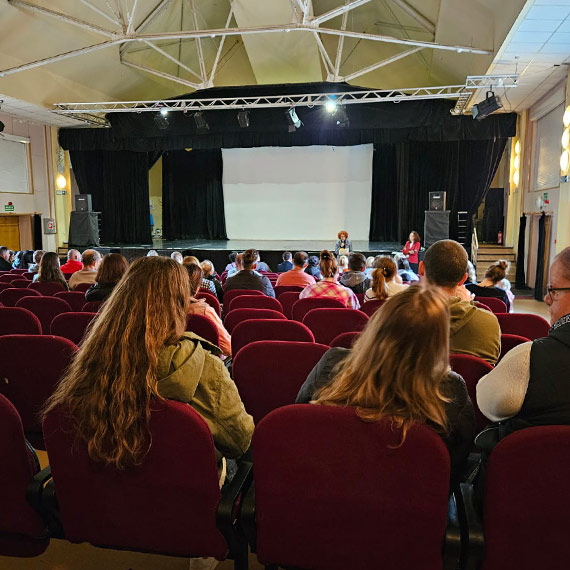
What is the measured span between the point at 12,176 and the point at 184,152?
5.85 meters

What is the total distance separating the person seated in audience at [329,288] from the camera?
171 inches

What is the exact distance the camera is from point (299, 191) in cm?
1545

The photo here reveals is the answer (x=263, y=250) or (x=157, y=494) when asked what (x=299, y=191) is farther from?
(x=157, y=494)

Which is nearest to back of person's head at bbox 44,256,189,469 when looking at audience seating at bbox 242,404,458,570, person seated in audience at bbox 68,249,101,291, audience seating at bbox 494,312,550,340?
audience seating at bbox 242,404,458,570

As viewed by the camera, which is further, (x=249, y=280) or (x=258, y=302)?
(x=249, y=280)

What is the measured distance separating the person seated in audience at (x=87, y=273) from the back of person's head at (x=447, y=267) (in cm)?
382

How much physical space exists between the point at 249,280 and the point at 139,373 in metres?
3.61

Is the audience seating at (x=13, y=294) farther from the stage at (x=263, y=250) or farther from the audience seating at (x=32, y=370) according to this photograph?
the stage at (x=263, y=250)

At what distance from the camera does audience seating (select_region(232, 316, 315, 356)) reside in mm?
2852

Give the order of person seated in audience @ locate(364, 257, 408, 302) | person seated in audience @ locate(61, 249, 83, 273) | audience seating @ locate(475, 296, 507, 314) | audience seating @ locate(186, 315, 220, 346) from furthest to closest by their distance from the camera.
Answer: person seated in audience @ locate(61, 249, 83, 273)
audience seating @ locate(475, 296, 507, 314)
person seated in audience @ locate(364, 257, 408, 302)
audience seating @ locate(186, 315, 220, 346)

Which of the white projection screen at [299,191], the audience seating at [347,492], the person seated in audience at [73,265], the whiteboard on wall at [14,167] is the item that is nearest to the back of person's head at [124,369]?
the audience seating at [347,492]

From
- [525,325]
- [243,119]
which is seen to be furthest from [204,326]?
[243,119]

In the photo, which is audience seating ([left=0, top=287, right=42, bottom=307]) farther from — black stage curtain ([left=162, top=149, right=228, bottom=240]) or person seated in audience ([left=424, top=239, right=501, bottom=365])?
black stage curtain ([left=162, top=149, right=228, bottom=240])

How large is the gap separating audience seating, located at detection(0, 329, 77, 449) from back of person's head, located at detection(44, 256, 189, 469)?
78 cm
